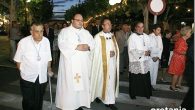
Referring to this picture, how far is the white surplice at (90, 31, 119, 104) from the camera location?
8.20 metres

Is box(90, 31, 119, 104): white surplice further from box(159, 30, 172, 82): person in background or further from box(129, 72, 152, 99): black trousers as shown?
box(159, 30, 172, 82): person in background

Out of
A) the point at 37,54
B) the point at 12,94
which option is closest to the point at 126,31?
the point at 12,94

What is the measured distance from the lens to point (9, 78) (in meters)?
11.5

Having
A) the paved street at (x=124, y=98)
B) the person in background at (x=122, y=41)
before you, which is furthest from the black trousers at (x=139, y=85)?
the person in background at (x=122, y=41)

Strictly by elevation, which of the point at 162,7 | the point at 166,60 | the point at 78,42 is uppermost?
the point at 162,7

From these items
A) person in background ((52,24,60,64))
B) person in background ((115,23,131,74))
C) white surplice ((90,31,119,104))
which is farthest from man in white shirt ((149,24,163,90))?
person in background ((52,24,60,64))

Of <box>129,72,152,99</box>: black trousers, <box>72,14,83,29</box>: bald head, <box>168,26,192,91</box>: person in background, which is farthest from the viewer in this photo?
<box>168,26,192,91</box>: person in background

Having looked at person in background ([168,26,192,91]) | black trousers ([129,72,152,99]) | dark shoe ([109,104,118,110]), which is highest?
person in background ([168,26,192,91])

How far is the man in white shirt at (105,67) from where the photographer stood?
8172mm

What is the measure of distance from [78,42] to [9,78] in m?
4.86

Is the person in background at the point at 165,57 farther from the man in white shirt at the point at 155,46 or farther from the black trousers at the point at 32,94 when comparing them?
the black trousers at the point at 32,94

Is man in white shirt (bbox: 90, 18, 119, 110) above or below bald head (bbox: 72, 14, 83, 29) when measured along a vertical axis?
below

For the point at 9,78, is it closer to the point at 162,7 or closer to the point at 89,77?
the point at 89,77

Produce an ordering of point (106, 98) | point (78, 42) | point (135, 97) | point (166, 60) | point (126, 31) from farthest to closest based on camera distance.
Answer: point (126, 31), point (166, 60), point (135, 97), point (106, 98), point (78, 42)
